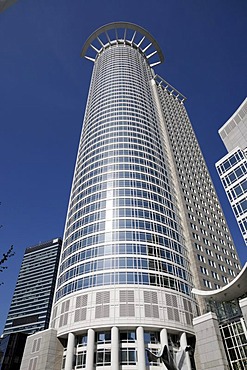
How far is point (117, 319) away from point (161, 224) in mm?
22126

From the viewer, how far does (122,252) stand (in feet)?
168

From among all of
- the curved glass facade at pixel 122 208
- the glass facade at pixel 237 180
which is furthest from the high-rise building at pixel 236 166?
the curved glass facade at pixel 122 208

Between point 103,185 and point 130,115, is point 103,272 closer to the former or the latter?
point 103,185

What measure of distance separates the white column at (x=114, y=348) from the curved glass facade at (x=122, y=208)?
782 cm

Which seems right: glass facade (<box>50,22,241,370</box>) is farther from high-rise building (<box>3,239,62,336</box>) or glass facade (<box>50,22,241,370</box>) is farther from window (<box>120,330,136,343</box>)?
high-rise building (<box>3,239,62,336</box>)

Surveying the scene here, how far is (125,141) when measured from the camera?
234ft

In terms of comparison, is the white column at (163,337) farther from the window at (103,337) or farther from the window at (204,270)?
the window at (204,270)

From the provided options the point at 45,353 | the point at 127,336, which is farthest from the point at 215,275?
the point at 45,353

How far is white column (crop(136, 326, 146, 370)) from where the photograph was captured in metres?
39.1

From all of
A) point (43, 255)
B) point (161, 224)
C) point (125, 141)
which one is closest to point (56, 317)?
point (161, 224)

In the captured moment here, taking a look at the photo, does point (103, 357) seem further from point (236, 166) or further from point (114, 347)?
point (236, 166)

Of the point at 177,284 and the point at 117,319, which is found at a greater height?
the point at 177,284

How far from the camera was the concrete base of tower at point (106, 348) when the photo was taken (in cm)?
4041

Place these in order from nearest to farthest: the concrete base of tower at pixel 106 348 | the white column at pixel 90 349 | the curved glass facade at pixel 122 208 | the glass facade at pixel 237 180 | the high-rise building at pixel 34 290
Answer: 1. the white column at pixel 90 349
2. the concrete base of tower at pixel 106 348
3. the glass facade at pixel 237 180
4. the curved glass facade at pixel 122 208
5. the high-rise building at pixel 34 290
